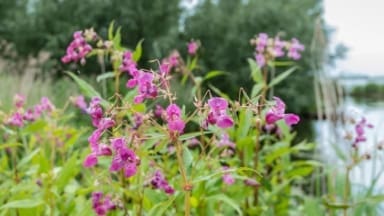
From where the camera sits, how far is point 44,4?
13898mm

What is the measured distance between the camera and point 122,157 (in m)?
0.65

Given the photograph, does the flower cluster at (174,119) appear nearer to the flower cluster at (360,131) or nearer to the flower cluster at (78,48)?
the flower cluster at (78,48)

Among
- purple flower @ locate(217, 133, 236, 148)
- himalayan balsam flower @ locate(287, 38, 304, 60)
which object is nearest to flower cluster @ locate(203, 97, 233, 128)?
purple flower @ locate(217, 133, 236, 148)

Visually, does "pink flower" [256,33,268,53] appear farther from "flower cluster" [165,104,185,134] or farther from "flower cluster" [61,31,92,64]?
"flower cluster" [165,104,185,134]

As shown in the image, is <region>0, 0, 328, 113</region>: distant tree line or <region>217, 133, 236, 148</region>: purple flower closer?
<region>217, 133, 236, 148</region>: purple flower

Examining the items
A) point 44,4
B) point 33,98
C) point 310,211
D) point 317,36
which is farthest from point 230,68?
point 310,211

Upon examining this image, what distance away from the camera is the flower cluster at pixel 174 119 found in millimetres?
630

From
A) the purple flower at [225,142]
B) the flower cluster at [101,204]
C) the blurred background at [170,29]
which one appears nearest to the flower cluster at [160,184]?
the flower cluster at [101,204]

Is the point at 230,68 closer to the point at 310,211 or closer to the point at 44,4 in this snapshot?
the point at 44,4

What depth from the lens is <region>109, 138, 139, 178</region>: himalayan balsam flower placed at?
0.64 meters

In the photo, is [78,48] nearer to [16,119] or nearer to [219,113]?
[16,119]

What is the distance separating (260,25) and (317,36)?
1315 cm

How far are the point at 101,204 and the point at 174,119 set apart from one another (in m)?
0.38

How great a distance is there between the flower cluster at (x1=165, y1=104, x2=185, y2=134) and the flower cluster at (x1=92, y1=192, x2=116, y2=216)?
1.16 feet
